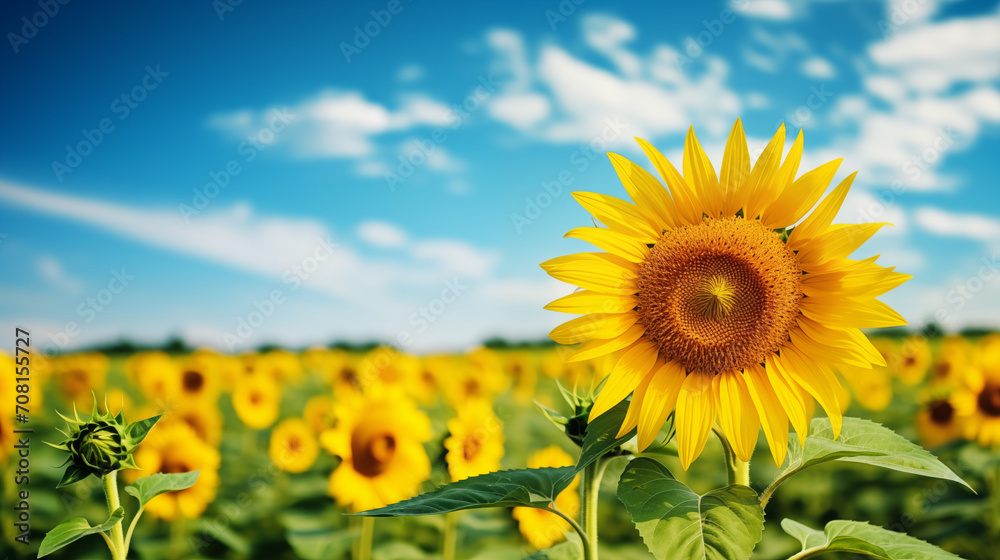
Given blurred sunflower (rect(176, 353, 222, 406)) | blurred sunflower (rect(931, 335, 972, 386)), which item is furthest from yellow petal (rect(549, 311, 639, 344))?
blurred sunflower (rect(931, 335, 972, 386))

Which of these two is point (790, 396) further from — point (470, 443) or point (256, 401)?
point (256, 401)

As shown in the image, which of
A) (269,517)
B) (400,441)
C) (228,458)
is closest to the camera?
(400,441)

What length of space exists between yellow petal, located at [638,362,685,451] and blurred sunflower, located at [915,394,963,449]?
7.85m

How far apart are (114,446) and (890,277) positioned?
223 centimetres

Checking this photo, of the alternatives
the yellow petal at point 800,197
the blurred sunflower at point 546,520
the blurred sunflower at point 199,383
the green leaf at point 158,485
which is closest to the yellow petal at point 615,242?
the yellow petal at point 800,197

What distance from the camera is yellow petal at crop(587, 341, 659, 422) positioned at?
1745 mm

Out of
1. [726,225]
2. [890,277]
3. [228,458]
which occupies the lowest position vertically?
[228,458]

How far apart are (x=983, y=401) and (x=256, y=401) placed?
815 cm

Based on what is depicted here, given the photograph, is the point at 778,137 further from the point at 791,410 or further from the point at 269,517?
the point at 269,517

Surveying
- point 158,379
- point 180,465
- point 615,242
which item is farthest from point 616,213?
point 158,379

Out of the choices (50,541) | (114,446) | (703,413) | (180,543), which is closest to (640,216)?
(703,413)

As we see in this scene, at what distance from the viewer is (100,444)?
1.84 meters

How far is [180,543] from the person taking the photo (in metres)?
5.72

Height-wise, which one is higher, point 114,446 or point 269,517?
point 114,446
